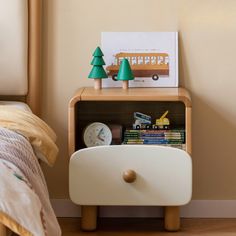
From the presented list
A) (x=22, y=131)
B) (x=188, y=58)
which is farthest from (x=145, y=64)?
(x=22, y=131)

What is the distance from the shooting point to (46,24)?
2781mm

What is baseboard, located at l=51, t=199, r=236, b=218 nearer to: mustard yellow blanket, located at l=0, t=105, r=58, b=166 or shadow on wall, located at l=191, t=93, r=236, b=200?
shadow on wall, located at l=191, t=93, r=236, b=200

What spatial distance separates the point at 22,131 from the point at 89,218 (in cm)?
62

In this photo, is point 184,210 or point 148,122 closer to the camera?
point 148,122

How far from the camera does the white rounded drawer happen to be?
2.54 metres

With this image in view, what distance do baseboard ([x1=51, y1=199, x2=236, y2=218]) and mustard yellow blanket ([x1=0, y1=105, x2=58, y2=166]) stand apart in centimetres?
56

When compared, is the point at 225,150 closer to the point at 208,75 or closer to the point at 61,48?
the point at 208,75

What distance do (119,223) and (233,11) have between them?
3.38 feet

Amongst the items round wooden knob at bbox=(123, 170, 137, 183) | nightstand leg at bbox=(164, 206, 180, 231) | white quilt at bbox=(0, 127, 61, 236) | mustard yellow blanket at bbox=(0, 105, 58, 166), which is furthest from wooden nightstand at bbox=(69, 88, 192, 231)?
white quilt at bbox=(0, 127, 61, 236)

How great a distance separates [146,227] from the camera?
8.96 ft

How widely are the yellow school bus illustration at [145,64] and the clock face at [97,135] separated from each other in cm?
23

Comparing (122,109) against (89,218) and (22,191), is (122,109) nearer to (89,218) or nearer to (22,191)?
(89,218)

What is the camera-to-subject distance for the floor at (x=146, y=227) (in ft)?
8.67

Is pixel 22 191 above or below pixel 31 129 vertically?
below
